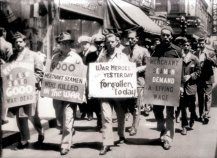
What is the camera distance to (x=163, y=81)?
5.98 metres

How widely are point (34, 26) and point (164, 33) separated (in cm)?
502

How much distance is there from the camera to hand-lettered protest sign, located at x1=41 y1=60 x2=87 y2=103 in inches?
221

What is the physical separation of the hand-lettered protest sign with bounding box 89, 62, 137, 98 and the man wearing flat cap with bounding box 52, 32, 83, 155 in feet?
0.87

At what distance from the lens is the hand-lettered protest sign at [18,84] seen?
5410 millimetres

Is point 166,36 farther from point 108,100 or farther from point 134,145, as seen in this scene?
point 134,145

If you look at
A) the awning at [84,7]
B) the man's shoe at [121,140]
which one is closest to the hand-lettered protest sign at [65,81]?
the man's shoe at [121,140]

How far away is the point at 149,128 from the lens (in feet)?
24.6

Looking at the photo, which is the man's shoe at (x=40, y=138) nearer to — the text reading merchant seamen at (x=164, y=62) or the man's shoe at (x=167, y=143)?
the man's shoe at (x=167, y=143)

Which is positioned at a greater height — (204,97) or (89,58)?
(89,58)

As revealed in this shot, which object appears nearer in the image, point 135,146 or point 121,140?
point 135,146

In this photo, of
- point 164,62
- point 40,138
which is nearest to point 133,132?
point 164,62

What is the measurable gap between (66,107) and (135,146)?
113cm

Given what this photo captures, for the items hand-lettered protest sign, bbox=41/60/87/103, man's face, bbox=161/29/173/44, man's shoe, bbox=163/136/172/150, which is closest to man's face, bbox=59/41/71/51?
hand-lettered protest sign, bbox=41/60/87/103

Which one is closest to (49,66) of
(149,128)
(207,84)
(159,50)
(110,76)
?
(110,76)
